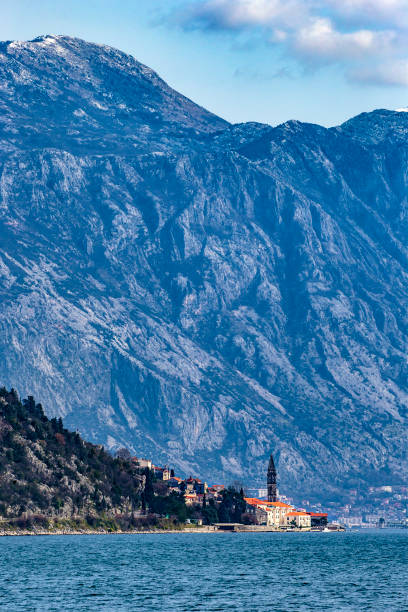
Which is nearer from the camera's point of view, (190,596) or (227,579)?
(190,596)

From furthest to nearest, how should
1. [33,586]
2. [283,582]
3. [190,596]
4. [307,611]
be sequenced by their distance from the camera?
[283,582], [33,586], [190,596], [307,611]

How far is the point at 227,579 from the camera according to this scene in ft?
653

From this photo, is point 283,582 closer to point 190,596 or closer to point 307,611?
point 190,596

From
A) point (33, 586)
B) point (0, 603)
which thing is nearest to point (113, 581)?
point (33, 586)

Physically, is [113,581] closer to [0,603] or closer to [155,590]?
[155,590]

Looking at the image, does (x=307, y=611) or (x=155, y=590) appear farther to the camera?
(x=155, y=590)

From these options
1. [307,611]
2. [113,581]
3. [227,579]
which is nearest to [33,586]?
[113,581]

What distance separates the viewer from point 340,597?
17025 cm

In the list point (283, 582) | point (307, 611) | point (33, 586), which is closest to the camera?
point (307, 611)

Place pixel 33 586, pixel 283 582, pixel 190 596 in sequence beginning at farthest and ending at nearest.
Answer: pixel 283 582, pixel 33 586, pixel 190 596

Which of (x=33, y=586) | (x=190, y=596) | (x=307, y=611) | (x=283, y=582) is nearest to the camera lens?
(x=307, y=611)

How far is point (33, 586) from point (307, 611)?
147ft

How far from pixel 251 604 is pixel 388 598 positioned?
19.8m

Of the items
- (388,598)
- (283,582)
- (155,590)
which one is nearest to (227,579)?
(283,582)
